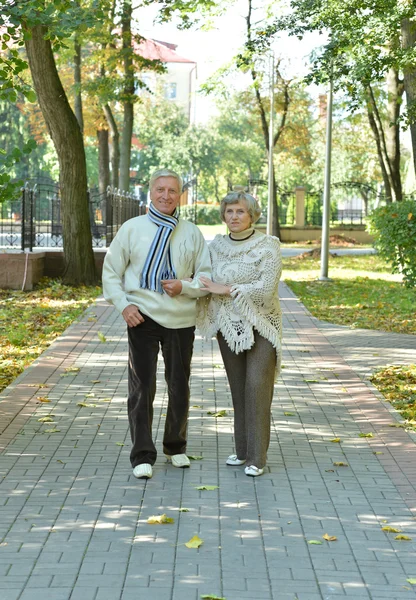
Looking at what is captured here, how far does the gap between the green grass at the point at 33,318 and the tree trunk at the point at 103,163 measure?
1915 centimetres

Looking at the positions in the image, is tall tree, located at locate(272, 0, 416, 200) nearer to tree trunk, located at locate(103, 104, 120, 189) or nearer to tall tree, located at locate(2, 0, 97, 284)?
tall tree, located at locate(2, 0, 97, 284)

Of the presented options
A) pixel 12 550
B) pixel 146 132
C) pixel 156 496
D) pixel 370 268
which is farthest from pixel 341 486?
pixel 146 132

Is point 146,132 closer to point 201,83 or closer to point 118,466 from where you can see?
point 201,83

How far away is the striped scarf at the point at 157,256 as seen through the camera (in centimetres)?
629

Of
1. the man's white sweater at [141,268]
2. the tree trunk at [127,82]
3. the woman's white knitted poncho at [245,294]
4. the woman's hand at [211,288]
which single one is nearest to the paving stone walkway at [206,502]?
the woman's white knitted poncho at [245,294]

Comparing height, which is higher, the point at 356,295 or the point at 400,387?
the point at 356,295

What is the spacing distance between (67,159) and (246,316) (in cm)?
1347

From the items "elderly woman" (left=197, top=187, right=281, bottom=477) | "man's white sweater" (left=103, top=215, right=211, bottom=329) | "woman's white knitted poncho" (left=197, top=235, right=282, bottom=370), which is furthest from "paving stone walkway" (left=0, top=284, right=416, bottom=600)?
"man's white sweater" (left=103, top=215, right=211, bottom=329)

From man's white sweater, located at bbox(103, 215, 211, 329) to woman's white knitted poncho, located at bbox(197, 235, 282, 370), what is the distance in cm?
12

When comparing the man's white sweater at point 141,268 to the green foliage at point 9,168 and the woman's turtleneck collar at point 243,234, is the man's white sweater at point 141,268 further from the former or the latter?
the green foliage at point 9,168

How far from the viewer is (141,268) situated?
6332 millimetres

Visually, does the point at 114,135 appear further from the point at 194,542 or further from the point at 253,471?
the point at 194,542

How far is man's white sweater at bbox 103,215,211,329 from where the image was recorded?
6297mm

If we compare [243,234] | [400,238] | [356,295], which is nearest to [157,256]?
[243,234]
